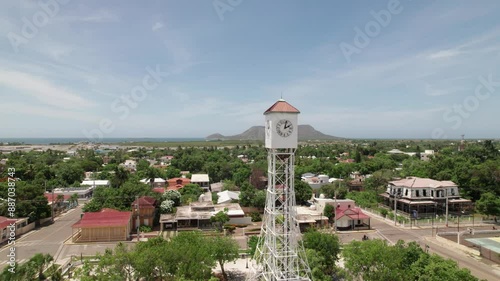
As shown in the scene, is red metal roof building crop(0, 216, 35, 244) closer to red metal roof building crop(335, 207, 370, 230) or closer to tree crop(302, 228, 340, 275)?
tree crop(302, 228, 340, 275)

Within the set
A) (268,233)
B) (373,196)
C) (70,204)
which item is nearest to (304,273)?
(268,233)

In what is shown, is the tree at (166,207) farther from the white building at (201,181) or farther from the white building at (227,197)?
the white building at (201,181)

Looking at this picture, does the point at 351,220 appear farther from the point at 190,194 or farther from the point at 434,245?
the point at 190,194

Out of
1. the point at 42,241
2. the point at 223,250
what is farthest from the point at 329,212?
the point at 42,241

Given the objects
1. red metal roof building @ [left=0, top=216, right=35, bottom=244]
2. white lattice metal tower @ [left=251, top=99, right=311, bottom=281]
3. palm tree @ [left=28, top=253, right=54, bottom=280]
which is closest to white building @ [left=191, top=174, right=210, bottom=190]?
red metal roof building @ [left=0, top=216, right=35, bottom=244]

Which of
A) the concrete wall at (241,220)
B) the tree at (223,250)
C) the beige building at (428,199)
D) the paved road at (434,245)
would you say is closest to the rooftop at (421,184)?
the beige building at (428,199)

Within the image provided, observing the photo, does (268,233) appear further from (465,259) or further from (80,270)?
(465,259)

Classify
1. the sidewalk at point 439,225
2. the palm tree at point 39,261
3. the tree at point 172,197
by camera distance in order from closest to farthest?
the palm tree at point 39,261
the sidewalk at point 439,225
the tree at point 172,197

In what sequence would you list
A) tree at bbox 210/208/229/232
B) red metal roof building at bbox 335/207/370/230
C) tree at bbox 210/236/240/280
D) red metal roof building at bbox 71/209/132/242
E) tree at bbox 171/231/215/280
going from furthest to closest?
red metal roof building at bbox 335/207/370/230, tree at bbox 210/208/229/232, red metal roof building at bbox 71/209/132/242, tree at bbox 210/236/240/280, tree at bbox 171/231/215/280

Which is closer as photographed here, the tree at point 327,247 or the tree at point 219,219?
the tree at point 327,247
